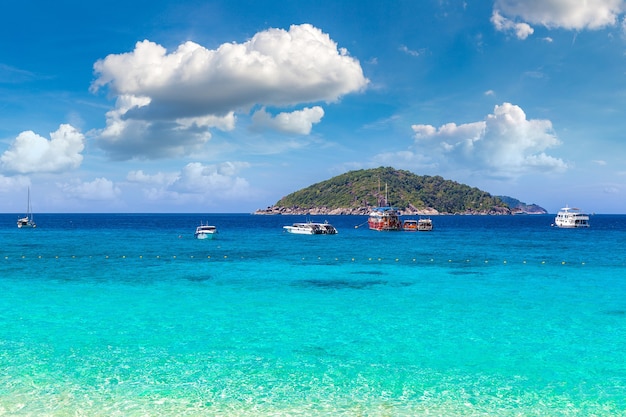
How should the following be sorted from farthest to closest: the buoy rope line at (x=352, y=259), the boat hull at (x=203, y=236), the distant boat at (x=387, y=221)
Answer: the distant boat at (x=387, y=221) → the boat hull at (x=203, y=236) → the buoy rope line at (x=352, y=259)

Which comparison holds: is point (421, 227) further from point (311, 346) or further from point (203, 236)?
point (311, 346)

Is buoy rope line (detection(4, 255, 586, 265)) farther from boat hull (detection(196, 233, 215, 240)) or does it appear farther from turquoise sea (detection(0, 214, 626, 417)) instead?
boat hull (detection(196, 233, 215, 240))

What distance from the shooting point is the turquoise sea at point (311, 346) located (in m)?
16.2

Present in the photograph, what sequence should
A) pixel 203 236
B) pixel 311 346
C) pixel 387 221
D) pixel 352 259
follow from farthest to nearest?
pixel 387 221 < pixel 203 236 < pixel 352 259 < pixel 311 346

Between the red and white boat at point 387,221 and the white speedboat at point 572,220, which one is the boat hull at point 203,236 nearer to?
the red and white boat at point 387,221

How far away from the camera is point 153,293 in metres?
37.9

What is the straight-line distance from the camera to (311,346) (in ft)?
74.8

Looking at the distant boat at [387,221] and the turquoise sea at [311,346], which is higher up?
the distant boat at [387,221]

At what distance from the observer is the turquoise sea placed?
1616 cm

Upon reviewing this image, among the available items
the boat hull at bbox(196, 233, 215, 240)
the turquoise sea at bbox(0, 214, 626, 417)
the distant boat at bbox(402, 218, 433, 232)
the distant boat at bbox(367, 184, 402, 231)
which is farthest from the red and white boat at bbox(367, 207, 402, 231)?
the turquoise sea at bbox(0, 214, 626, 417)

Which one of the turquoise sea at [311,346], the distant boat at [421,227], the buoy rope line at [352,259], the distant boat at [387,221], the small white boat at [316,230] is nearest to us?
the turquoise sea at [311,346]

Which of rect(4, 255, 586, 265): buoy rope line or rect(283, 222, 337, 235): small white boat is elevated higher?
rect(283, 222, 337, 235): small white boat

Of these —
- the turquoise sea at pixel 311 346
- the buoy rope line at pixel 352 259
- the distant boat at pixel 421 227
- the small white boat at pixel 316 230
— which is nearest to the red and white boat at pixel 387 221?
the distant boat at pixel 421 227

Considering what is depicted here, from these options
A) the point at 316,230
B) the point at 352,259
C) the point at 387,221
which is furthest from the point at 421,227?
the point at 352,259
